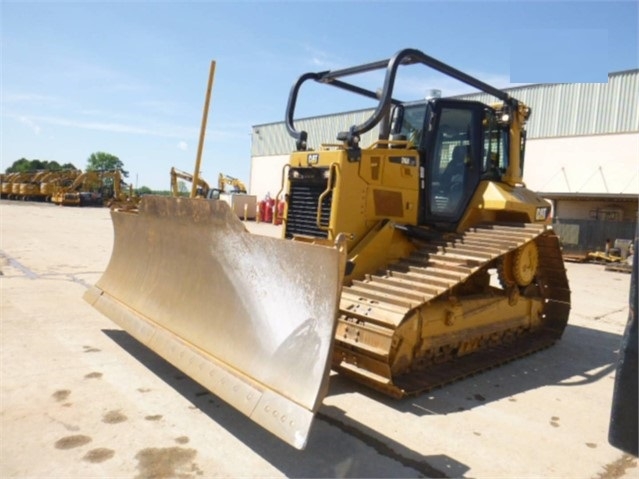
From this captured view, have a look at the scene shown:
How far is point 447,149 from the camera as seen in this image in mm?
5730

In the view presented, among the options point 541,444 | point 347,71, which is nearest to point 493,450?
point 541,444

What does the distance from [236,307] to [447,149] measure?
3.25 m

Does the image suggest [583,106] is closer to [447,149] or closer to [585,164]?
[585,164]

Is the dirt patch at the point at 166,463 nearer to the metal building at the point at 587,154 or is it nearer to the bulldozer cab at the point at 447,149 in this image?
the bulldozer cab at the point at 447,149

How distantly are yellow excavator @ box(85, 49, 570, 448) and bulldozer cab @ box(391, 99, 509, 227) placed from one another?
0.06 ft

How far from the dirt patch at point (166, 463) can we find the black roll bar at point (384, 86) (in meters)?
3.00

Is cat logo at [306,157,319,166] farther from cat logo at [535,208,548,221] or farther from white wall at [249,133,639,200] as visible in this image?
white wall at [249,133,639,200]

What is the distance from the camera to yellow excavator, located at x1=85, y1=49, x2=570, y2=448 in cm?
323

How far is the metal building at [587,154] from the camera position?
61.4 ft

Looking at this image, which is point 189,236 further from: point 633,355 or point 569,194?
point 569,194

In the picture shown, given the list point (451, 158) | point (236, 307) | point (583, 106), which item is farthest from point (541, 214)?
point (583, 106)

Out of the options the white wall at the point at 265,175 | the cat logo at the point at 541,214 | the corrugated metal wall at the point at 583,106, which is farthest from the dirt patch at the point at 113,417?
the white wall at the point at 265,175

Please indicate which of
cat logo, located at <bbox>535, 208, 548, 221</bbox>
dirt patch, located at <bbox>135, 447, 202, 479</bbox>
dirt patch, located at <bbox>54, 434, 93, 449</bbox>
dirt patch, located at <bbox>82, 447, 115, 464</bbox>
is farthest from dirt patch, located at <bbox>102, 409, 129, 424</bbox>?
cat logo, located at <bbox>535, 208, 548, 221</bbox>

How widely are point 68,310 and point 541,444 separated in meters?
5.49
